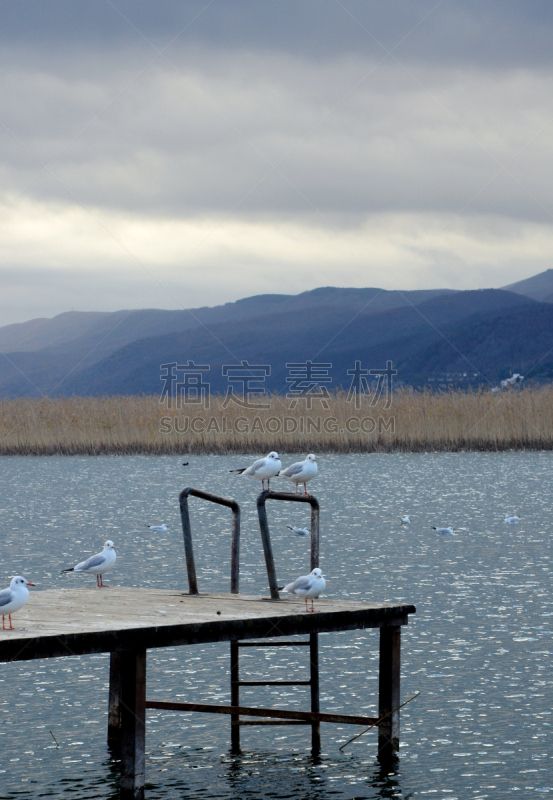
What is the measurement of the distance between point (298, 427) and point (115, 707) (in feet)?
88.3

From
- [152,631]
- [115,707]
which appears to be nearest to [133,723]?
[152,631]

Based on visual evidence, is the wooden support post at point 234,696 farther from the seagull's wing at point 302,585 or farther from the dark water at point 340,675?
the seagull's wing at point 302,585

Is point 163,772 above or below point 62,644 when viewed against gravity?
below

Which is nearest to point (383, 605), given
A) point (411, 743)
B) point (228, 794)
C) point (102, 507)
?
point (411, 743)

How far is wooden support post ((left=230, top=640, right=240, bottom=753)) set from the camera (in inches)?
412

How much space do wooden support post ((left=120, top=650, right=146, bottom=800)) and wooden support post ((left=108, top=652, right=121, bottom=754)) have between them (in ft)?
4.40

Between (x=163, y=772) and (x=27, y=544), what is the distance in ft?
45.7

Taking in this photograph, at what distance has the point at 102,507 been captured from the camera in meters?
30.2

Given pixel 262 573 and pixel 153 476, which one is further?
pixel 153 476

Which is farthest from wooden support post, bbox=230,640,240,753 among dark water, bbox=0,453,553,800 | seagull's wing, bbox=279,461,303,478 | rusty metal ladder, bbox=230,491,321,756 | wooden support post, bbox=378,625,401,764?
seagull's wing, bbox=279,461,303,478

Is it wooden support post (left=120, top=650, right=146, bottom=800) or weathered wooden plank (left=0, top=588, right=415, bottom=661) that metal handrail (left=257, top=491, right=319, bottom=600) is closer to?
weathered wooden plank (left=0, top=588, right=415, bottom=661)

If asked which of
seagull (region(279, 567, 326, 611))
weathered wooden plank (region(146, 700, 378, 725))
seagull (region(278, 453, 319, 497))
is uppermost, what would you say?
seagull (region(278, 453, 319, 497))

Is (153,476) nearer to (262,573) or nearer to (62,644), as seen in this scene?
(262,573)

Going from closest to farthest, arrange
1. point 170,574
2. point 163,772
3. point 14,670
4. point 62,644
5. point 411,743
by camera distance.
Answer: point 62,644 < point 163,772 < point 411,743 < point 14,670 < point 170,574
